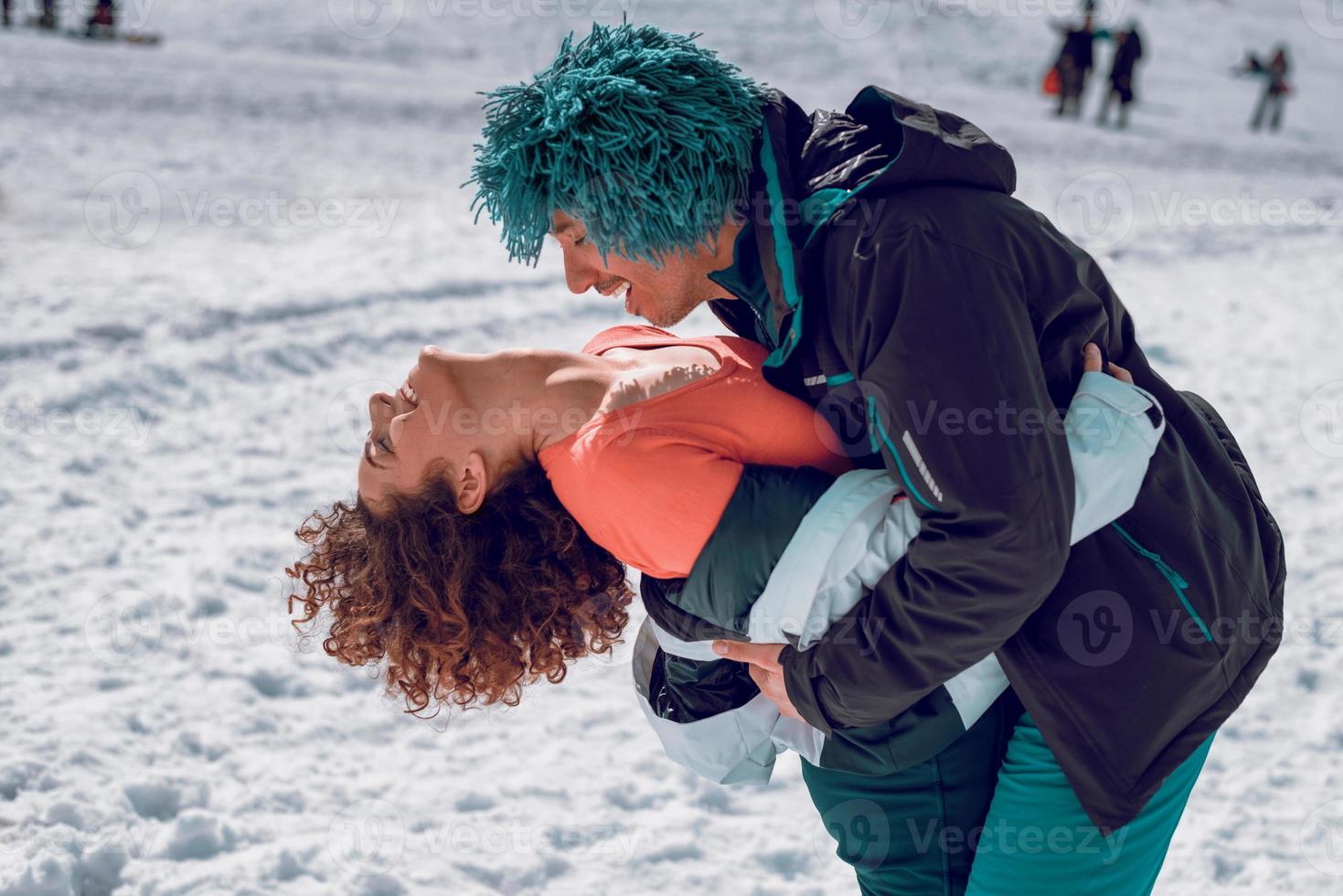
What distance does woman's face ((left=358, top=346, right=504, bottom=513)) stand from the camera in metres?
2.01

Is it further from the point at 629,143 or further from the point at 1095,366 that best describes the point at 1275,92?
the point at 629,143

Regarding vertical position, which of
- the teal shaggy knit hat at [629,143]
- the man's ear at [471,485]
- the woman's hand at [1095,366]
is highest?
the teal shaggy knit hat at [629,143]

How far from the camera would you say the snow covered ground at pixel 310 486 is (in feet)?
10.3

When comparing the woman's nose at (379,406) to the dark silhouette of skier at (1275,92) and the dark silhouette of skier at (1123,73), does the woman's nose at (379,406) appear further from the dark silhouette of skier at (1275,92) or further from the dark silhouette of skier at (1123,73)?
the dark silhouette of skier at (1275,92)

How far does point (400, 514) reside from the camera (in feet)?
6.75

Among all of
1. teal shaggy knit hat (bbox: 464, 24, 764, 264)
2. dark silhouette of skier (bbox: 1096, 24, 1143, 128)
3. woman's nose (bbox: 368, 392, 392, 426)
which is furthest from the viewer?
dark silhouette of skier (bbox: 1096, 24, 1143, 128)

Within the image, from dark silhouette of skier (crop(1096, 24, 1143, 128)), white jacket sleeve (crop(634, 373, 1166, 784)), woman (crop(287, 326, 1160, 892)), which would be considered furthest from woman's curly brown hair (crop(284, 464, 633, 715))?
dark silhouette of skier (crop(1096, 24, 1143, 128))

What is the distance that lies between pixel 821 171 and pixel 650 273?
1.04 feet

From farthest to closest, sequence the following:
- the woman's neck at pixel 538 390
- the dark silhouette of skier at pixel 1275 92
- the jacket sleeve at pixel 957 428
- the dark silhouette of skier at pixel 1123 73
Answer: the dark silhouette of skier at pixel 1275 92, the dark silhouette of skier at pixel 1123 73, the woman's neck at pixel 538 390, the jacket sleeve at pixel 957 428

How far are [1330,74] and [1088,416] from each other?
81.4 ft

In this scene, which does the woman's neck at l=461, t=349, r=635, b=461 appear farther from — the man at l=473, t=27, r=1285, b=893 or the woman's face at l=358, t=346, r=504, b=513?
the man at l=473, t=27, r=1285, b=893

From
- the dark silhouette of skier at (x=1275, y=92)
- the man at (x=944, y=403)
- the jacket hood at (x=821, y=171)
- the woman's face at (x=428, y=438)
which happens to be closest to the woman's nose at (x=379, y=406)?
the woman's face at (x=428, y=438)

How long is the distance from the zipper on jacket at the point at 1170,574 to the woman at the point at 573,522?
22 cm

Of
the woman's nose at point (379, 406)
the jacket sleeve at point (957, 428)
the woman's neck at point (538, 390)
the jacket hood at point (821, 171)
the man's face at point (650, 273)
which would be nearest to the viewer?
the jacket sleeve at point (957, 428)
